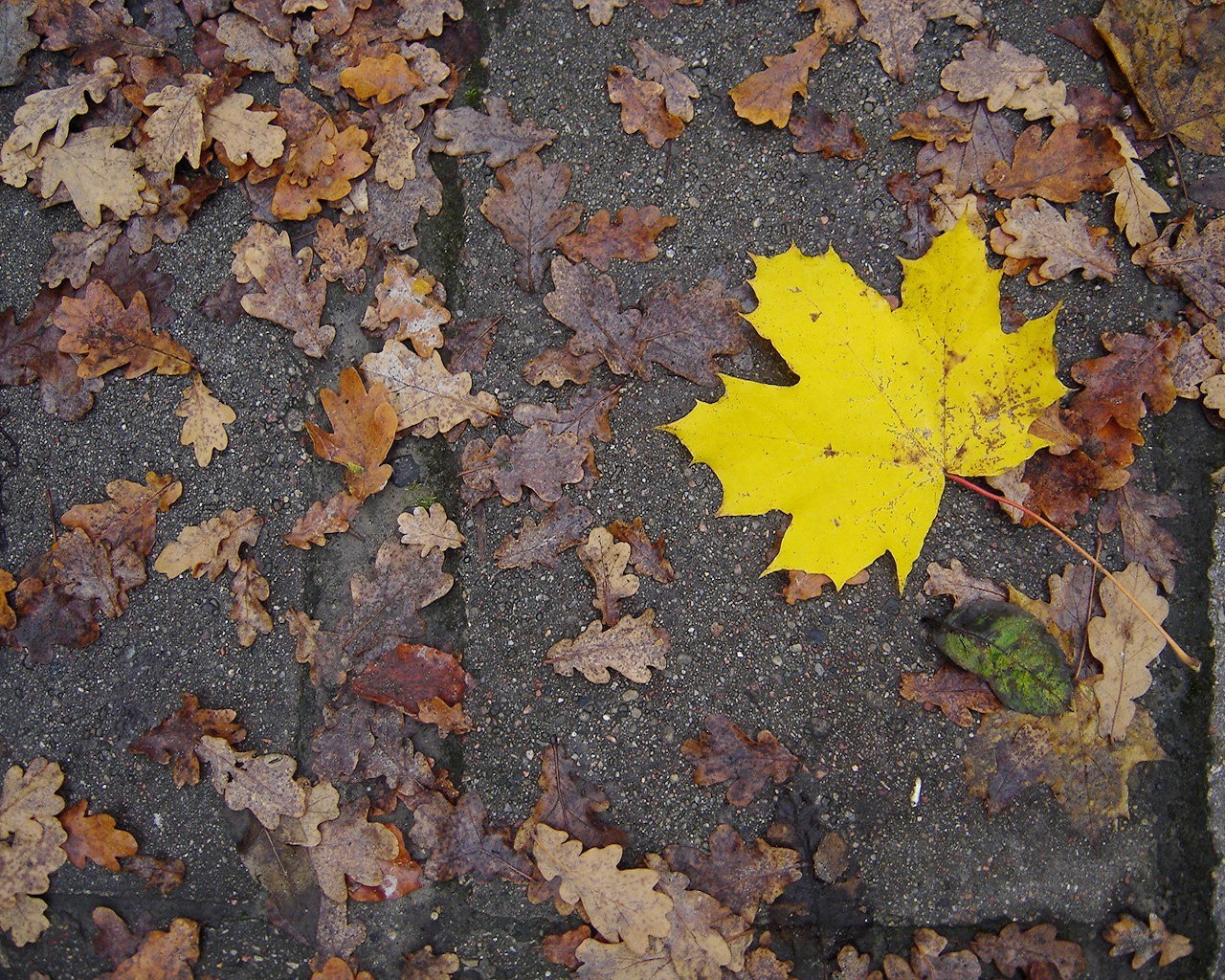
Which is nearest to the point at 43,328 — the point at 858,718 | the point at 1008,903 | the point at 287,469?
the point at 287,469

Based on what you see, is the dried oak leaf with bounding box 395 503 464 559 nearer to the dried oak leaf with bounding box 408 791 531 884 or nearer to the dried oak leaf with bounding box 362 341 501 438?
the dried oak leaf with bounding box 362 341 501 438

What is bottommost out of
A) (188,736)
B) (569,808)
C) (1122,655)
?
(569,808)

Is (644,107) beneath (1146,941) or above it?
above

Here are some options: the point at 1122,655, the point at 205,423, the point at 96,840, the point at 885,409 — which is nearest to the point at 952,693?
the point at 1122,655

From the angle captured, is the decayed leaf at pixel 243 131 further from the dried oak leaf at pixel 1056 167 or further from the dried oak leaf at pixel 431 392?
the dried oak leaf at pixel 1056 167

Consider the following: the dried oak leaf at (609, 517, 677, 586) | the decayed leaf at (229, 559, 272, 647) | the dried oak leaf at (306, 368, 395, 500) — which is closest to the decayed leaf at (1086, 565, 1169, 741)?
the dried oak leaf at (609, 517, 677, 586)

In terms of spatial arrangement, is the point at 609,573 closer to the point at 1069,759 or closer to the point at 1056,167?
the point at 1069,759
